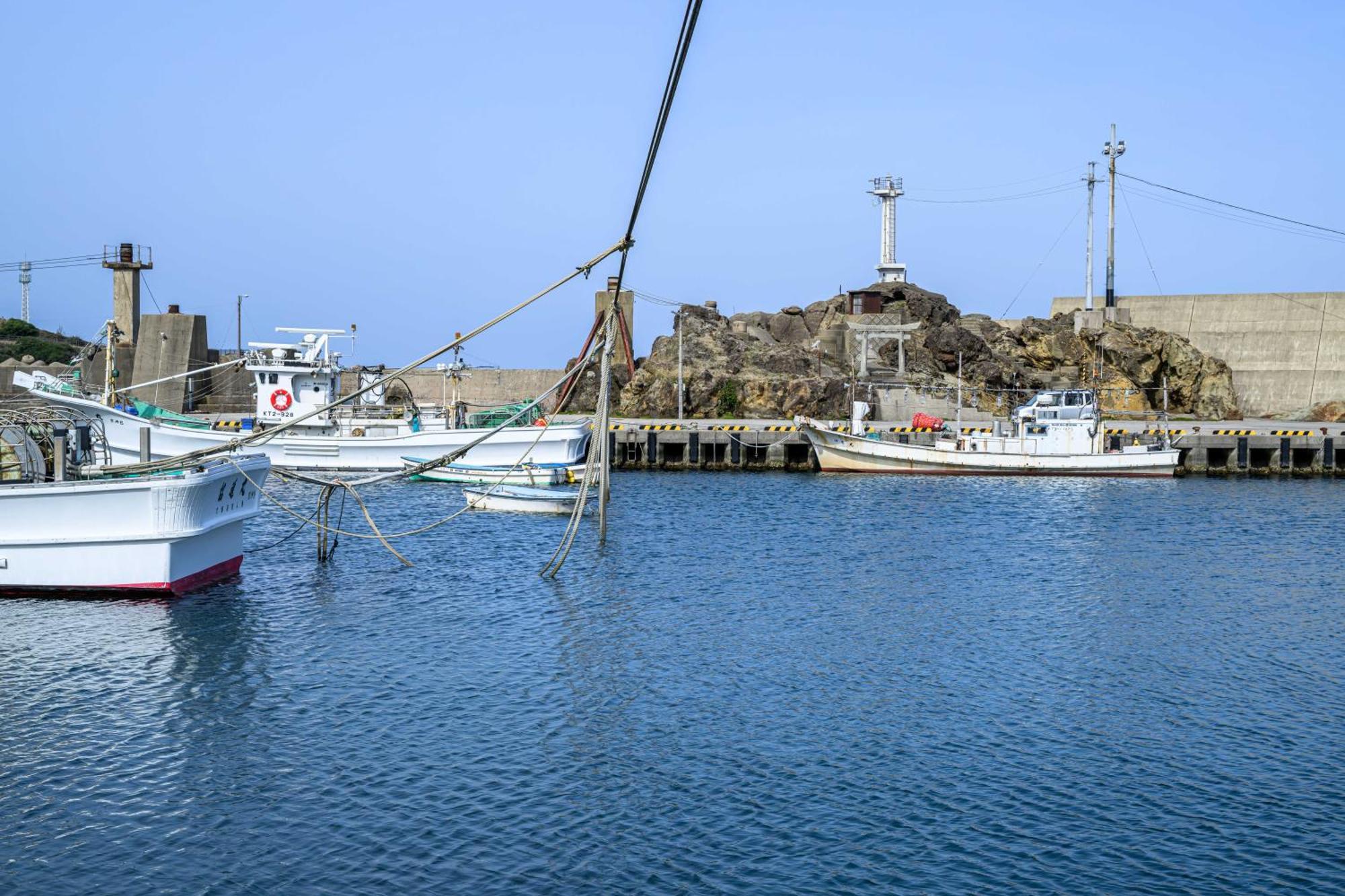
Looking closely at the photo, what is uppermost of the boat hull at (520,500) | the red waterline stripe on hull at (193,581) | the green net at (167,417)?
the green net at (167,417)

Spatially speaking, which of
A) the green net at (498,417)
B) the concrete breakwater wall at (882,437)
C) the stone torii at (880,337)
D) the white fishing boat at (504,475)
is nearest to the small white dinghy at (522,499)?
the white fishing boat at (504,475)

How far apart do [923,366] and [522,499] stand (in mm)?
38282

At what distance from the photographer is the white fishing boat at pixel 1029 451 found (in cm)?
5044

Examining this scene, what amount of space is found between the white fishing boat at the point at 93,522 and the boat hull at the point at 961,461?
109ft

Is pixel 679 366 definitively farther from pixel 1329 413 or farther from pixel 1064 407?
pixel 1329 413

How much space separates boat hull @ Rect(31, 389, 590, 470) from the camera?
4366 centimetres

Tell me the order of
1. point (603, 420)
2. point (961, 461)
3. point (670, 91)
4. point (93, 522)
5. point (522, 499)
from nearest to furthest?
point (670, 91)
point (93, 522)
point (603, 420)
point (522, 499)
point (961, 461)

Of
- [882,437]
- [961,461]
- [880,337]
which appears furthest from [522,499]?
[880,337]

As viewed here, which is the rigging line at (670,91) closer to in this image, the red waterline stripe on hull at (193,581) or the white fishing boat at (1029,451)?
the red waterline stripe on hull at (193,581)

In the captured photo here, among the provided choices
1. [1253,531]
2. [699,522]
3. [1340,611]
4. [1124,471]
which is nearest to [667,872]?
[1340,611]

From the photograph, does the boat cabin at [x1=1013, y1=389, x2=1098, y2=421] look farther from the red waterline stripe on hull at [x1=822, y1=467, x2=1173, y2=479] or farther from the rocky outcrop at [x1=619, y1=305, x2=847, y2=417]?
the rocky outcrop at [x1=619, y1=305, x2=847, y2=417]

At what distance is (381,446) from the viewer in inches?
1746

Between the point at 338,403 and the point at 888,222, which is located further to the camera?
the point at 888,222

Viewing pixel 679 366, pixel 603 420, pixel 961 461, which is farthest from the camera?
pixel 679 366
